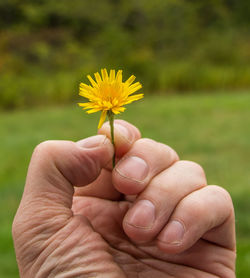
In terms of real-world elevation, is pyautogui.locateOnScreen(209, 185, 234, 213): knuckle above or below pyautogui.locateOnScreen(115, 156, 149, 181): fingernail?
below

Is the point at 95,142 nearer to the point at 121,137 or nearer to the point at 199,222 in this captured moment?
the point at 121,137

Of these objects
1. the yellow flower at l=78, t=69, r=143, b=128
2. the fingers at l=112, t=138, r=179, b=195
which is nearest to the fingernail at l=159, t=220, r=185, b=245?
the fingers at l=112, t=138, r=179, b=195

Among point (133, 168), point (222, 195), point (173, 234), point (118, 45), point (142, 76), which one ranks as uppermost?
point (118, 45)

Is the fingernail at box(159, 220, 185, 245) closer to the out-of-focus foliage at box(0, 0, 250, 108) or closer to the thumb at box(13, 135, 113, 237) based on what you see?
the thumb at box(13, 135, 113, 237)

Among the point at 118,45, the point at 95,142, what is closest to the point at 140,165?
the point at 95,142

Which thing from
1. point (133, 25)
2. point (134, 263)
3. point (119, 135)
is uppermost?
point (133, 25)

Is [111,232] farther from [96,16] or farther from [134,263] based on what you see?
[96,16]

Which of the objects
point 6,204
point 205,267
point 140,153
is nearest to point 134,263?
point 205,267
